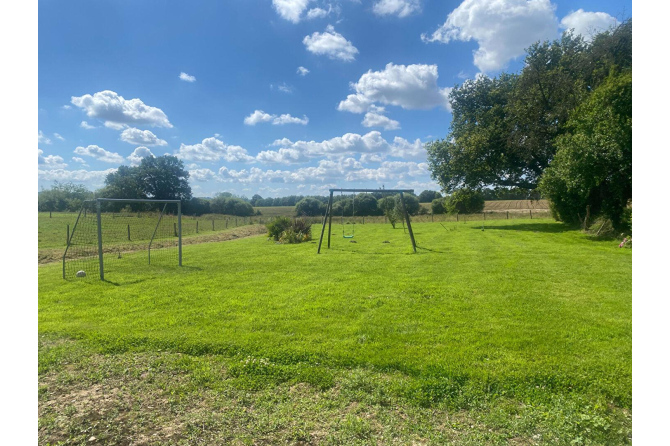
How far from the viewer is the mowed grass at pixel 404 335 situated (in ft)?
9.43

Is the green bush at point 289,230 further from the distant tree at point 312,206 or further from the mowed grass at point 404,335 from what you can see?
the distant tree at point 312,206

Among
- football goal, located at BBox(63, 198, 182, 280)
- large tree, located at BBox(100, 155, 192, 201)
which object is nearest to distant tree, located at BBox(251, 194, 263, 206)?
large tree, located at BBox(100, 155, 192, 201)

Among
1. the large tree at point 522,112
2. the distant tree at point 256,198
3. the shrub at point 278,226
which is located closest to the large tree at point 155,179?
the distant tree at point 256,198

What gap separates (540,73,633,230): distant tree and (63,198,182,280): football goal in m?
15.3

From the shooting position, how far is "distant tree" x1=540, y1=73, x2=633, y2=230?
13000 mm

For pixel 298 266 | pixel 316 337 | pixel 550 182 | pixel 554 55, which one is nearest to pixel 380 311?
pixel 316 337

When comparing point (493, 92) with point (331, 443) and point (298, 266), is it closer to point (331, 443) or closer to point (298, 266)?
point (298, 266)

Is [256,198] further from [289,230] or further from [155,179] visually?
[289,230]

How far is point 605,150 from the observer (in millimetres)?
13430

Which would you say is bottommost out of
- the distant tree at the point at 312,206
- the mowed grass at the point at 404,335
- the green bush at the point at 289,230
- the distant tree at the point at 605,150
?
the mowed grass at the point at 404,335

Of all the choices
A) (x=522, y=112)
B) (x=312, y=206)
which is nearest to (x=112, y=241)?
(x=522, y=112)

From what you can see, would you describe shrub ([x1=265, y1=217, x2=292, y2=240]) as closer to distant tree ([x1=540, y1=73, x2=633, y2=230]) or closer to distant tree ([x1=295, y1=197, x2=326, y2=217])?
distant tree ([x1=540, y1=73, x2=633, y2=230])

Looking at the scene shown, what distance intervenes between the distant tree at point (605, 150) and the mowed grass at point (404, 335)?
22.2ft

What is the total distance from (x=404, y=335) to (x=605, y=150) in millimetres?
13899
